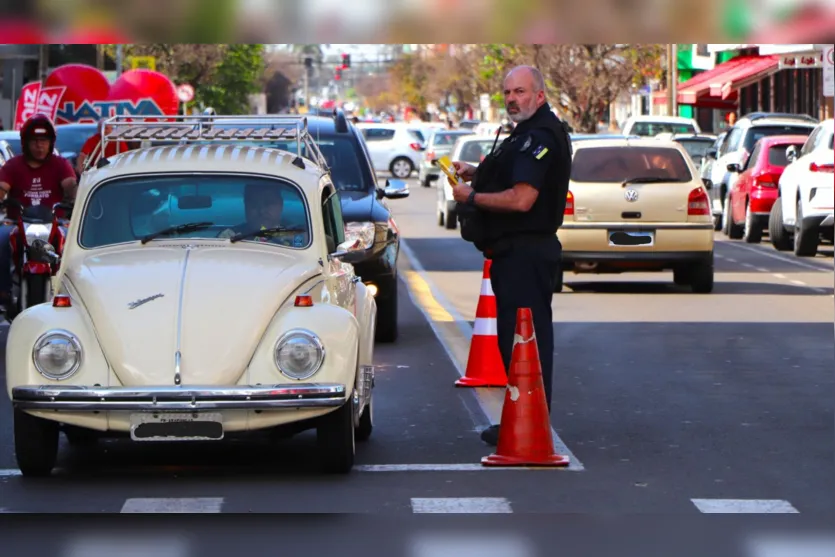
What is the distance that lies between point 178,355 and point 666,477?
8.06 feet

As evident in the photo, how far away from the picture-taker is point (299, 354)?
8.41 m

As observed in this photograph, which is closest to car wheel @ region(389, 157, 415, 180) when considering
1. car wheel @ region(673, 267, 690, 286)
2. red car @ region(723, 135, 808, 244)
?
red car @ region(723, 135, 808, 244)

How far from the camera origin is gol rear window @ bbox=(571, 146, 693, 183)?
1927 centimetres

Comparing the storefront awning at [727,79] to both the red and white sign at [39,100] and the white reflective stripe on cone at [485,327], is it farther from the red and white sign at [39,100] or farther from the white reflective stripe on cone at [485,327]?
the white reflective stripe on cone at [485,327]

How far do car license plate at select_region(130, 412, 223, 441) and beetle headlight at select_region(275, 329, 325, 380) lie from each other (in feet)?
1.29

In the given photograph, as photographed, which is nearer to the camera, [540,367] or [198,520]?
[198,520]

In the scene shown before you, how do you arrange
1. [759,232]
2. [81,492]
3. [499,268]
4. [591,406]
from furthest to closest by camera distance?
[759,232]
[591,406]
[499,268]
[81,492]

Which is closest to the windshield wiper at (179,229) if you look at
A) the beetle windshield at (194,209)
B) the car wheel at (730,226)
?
the beetle windshield at (194,209)

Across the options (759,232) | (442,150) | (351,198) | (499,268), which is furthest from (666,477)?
(442,150)

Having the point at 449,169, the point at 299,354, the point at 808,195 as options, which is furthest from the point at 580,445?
the point at 808,195

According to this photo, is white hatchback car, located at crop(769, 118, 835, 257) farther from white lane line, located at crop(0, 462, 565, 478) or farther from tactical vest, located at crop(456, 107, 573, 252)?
white lane line, located at crop(0, 462, 565, 478)

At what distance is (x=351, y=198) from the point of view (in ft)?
49.2

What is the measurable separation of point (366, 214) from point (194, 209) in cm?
500

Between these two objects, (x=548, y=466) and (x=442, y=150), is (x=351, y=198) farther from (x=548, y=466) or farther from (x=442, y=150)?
(x=442, y=150)
